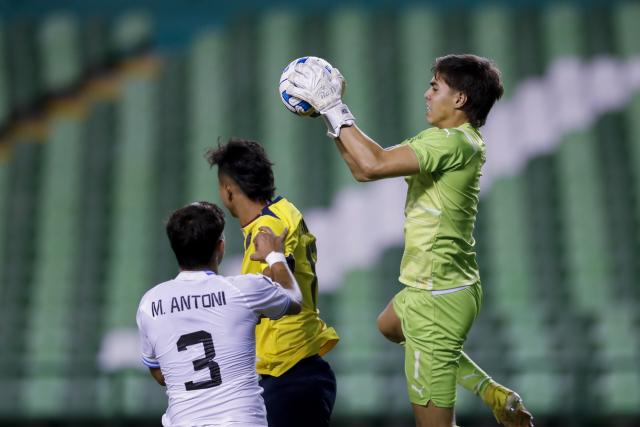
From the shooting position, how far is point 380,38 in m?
9.16

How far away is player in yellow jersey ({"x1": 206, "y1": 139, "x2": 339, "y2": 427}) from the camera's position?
379 cm

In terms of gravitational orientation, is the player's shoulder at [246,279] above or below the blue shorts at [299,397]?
above

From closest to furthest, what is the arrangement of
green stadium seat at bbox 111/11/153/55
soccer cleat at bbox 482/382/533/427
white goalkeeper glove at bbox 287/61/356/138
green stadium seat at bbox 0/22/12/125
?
white goalkeeper glove at bbox 287/61/356/138
soccer cleat at bbox 482/382/533/427
green stadium seat at bbox 0/22/12/125
green stadium seat at bbox 111/11/153/55

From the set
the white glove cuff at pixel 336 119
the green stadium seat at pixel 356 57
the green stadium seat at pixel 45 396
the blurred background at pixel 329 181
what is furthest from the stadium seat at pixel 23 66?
the white glove cuff at pixel 336 119

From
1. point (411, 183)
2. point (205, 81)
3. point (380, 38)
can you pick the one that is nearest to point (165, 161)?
point (205, 81)

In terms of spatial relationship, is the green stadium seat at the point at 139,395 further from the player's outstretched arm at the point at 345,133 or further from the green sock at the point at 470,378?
the player's outstretched arm at the point at 345,133

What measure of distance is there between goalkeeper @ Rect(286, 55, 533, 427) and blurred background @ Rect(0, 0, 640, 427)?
3054 millimetres

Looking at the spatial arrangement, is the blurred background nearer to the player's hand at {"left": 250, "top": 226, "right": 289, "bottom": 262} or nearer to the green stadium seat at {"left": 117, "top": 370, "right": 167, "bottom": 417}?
the green stadium seat at {"left": 117, "top": 370, "right": 167, "bottom": 417}

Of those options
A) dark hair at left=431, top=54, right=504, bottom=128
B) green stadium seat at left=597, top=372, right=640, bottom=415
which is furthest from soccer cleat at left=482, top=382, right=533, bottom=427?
green stadium seat at left=597, top=372, right=640, bottom=415

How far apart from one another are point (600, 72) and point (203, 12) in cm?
345

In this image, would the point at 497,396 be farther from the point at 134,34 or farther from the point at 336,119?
the point at 134,34

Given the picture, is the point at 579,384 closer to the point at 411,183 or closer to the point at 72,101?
the point at 411,183

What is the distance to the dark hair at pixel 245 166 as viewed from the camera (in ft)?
12.5

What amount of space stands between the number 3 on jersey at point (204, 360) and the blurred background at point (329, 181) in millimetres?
3537
